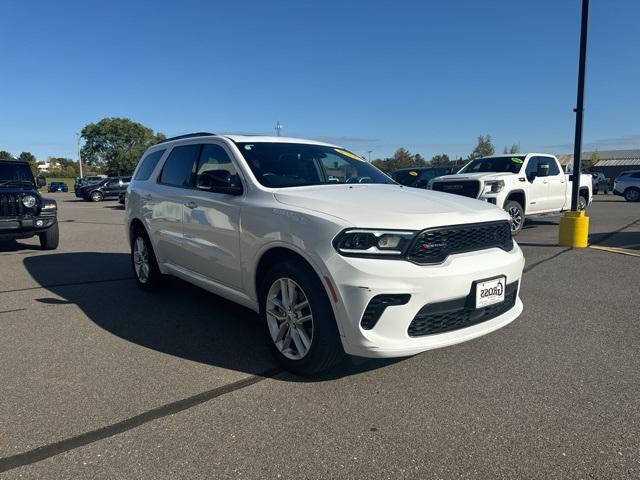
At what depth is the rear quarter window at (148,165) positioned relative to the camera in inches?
233

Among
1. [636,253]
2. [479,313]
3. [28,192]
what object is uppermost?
[28,192]

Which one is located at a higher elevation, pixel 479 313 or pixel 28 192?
pixel 28 192

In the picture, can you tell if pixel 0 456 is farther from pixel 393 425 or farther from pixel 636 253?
pixel 636 253

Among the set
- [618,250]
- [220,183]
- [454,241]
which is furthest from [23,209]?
[618,250]

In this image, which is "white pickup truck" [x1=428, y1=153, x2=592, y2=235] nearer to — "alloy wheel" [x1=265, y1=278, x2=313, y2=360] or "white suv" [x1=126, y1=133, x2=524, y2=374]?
"white suv" [x1=126, y1=133, x2=524, y2=374]

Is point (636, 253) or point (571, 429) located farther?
point (636, 253)

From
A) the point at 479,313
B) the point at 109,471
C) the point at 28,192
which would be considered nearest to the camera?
the point at 109,471

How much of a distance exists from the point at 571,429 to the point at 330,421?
137cm

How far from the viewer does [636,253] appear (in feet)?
27.7

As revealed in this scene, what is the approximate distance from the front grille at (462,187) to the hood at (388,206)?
21.7 feet

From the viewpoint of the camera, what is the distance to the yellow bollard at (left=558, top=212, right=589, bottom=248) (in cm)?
905

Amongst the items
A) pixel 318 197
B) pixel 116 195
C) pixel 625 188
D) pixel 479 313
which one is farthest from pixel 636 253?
pixel 116 195

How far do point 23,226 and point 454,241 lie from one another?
851cm

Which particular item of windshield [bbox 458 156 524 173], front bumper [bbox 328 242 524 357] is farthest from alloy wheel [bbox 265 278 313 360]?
windshield [bbox 458 156 524 173]
